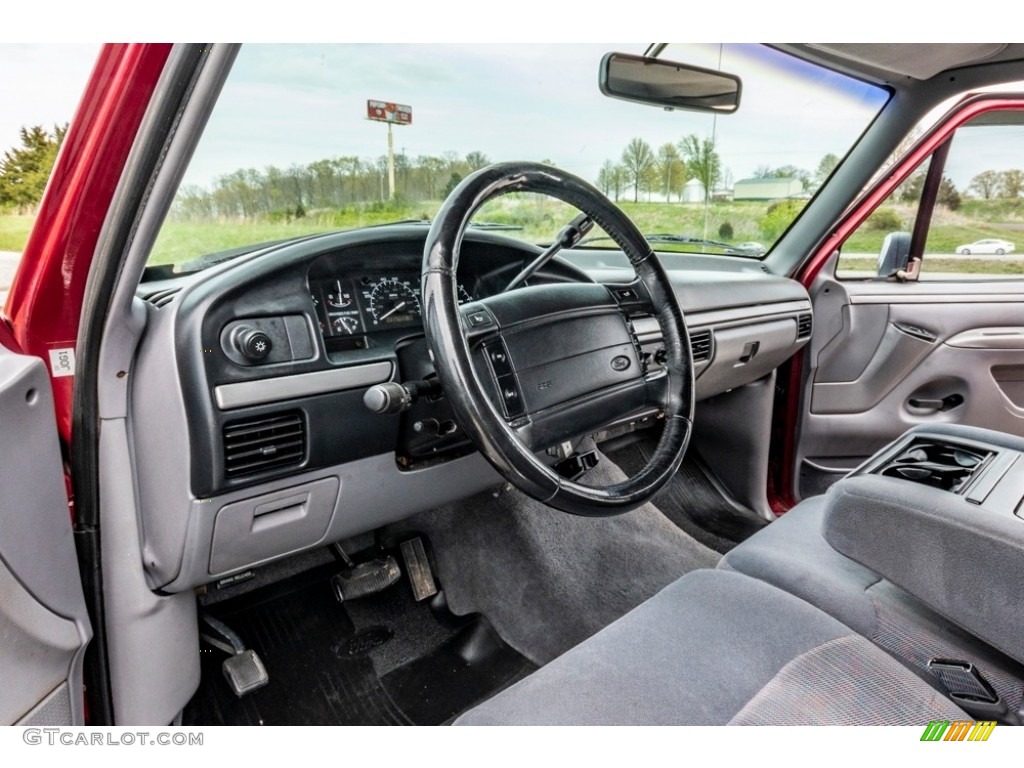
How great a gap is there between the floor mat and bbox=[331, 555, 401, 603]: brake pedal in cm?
3

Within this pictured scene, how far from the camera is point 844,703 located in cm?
100

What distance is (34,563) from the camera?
1129 mm

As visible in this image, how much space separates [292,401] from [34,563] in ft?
1.59

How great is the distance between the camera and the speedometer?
5.08ft

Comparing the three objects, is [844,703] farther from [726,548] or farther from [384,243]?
[726,548]

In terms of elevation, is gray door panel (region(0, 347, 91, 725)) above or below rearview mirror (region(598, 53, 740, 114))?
below

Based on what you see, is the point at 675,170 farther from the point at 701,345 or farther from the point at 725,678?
the point at 725,678

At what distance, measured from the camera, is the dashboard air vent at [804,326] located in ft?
8.11

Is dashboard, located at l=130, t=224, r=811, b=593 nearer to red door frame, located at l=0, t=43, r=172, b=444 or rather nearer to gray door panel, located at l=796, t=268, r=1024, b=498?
red door frame, located at l=0, t=43, r=172, b=444

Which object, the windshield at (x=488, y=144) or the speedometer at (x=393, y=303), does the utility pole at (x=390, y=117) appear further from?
the speedometer at (x=393, y=303)

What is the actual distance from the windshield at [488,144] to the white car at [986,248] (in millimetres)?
628

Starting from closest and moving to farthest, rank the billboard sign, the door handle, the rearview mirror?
the billboard sign
the rearview mirror
the door handle

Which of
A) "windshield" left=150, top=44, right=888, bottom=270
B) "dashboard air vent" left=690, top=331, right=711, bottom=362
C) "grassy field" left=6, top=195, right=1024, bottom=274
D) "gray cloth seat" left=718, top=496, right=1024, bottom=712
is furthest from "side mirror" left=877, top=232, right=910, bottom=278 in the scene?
"gray cloth seat" left=718, top=496, right=1024, bottom=712
